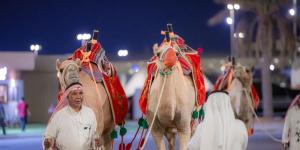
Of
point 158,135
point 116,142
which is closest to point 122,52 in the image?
point 116,142

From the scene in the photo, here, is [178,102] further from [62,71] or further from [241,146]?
[241,146]

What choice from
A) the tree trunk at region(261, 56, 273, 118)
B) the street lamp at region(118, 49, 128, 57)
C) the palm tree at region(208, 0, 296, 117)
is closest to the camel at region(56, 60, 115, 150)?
the palm tree at region(208, 0, 296, 117)

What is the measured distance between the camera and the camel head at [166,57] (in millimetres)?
11242

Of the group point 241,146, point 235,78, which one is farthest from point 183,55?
point 241,146

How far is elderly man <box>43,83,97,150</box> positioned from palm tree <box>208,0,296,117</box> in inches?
1218

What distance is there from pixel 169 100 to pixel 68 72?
2.50 m

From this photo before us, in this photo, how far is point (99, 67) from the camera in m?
11.9

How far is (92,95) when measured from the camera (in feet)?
35.0

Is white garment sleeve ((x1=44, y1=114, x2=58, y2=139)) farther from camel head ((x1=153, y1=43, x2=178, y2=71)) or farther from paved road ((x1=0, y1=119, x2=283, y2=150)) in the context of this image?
paved road ((x1=0, y1=119, x2=283, y2=150))

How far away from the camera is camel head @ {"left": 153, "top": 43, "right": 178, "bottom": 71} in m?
11.2

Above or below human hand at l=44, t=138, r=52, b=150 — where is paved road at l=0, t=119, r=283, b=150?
below

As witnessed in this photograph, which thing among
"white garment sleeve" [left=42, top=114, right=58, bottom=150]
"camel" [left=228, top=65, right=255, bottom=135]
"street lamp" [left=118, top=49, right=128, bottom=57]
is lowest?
"white garment sleeve" [left=42, top=114, right=58, bottom=150]

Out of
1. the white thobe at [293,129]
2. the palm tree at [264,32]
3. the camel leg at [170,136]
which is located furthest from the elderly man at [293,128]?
the palm tree at [264,32]

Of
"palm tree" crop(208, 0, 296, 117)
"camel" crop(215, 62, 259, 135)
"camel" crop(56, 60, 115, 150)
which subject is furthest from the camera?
"palm tree" crop(208, 0, 296, 117)
